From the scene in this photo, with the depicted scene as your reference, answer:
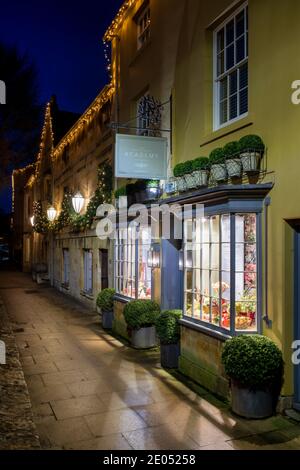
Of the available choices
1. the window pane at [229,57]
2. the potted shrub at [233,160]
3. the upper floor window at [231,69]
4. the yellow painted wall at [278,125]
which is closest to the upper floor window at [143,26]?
the upper floor window at [231,69]

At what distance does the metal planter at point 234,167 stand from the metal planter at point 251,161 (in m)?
0.18

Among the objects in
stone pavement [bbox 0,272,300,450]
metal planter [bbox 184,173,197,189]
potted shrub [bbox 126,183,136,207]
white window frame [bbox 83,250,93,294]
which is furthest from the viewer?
white window frame [bbox 83,250,93,294]

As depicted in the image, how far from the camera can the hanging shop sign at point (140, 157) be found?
8766 millimetres

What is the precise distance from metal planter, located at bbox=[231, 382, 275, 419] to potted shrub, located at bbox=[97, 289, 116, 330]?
6.81m

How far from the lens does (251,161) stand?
248 inches

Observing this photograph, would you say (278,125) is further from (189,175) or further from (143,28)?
(143,28)

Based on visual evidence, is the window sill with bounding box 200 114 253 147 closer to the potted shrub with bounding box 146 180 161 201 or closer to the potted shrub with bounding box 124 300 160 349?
the potted shrub with bounding box 146 180 161 201

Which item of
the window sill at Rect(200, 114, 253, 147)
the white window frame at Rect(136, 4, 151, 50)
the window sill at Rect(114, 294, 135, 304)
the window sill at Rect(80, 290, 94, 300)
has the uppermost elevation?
the white window frame at Rect(136, 4, 151, 50)

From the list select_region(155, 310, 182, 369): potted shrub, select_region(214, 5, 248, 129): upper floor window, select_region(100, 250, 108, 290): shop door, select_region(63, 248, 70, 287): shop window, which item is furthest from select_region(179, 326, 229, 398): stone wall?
select_region(63, 248, 70, 287): shop window

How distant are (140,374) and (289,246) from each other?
3.96 metres

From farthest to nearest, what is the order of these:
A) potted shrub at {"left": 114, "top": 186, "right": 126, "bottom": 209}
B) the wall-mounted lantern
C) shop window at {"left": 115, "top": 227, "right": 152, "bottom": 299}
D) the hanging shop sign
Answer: potted shrub at {"left": 114, "top": 186, "right": 126, "bottom": 209}, shop window at {"left": 115, "top": 227, "right": 152, "bottom": 299}, the wall-mounted lantern, the hanging shop sign

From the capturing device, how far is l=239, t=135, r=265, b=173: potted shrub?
6.29 meters

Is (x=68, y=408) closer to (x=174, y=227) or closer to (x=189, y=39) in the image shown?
(x=174, y=227)

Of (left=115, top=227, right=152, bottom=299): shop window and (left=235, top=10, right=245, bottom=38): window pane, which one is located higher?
(left=235, top=10, right=245, bottom=38): window pane
